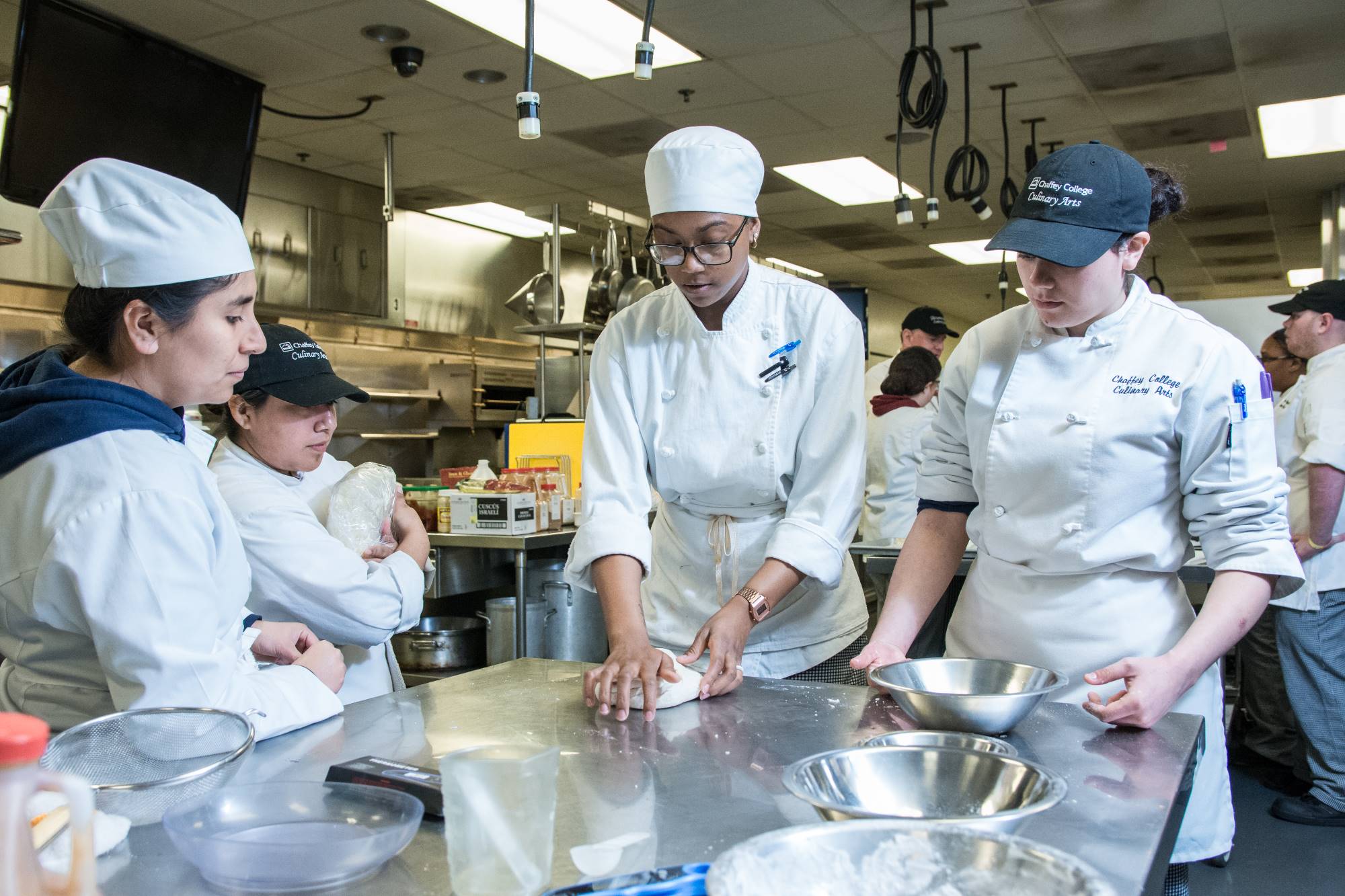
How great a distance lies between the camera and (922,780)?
1.01 m

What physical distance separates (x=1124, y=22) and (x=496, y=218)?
5.00 m

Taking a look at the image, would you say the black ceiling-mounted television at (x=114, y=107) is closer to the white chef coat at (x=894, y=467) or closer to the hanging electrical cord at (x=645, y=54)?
the white chef coat at (x=894, y=467)

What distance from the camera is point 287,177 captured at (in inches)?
271

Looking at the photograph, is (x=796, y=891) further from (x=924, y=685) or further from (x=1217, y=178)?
(x=1217, y=178)

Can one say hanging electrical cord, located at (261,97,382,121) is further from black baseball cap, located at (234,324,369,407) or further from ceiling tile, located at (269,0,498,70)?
black baseball cap, located at (234,324,369,407)

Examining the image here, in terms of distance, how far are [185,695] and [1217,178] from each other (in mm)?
7518

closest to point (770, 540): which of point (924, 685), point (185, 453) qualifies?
point (924, 685)

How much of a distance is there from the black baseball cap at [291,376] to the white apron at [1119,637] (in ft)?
4.10

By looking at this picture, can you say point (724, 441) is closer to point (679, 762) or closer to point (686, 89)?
point (679, 762)

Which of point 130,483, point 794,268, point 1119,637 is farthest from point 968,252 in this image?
point 130,483

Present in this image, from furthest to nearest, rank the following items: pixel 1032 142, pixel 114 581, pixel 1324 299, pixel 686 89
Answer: pixel 1032 142 < pixel 686 89 < pixel 1324 299 < pixel 114 581

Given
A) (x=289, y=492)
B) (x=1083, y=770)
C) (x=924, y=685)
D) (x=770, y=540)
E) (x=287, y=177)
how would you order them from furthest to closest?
(x=287, y=177) < (x=289, y=492) < (x=770, y=540) < (x=924, y=685) < (x=1083, y=770)

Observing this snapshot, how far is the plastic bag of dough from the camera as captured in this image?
212 centimetres

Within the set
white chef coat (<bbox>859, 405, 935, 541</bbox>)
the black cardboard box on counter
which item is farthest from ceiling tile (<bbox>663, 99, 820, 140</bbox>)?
the black cardboard box on counter
